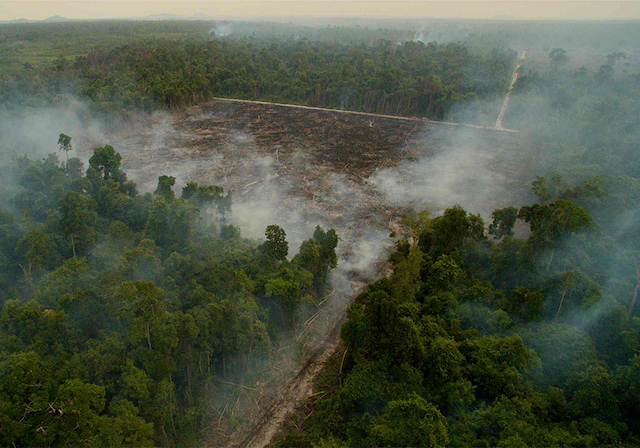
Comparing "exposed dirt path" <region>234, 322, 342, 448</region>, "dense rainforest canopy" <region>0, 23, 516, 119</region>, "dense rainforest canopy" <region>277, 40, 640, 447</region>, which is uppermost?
"dense rainforest canopy" <region>0, 23, 516, 119</region>

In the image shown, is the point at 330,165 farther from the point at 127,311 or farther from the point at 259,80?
the point at 259,80

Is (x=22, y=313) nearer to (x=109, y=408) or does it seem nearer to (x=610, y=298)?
(x=109, y=408)

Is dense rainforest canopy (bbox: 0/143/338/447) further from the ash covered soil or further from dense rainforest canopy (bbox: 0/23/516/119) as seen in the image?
dense rainforest canopy (bbox: 0/23/516/119)

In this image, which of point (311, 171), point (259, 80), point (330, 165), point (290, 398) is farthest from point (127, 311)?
point (259, 80)

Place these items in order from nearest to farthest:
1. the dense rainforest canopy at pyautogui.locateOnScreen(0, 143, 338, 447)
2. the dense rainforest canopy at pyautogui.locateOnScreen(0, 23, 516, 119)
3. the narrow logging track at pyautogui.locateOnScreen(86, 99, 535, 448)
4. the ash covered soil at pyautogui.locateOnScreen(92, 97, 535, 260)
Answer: the dense rainforest canopy at pyautogui.locateOnScreen(0, 143, 338, 447) → the narrow logging track at pyautogui.locateOnScreen(86, 99, 535, 448) → the ash covered soil at pyautogui.locateOnScreen(92, 97, 535, 260) → the dense rainforest canopy at pyautogui.locateOnScreen(0, 23, 516, 119)

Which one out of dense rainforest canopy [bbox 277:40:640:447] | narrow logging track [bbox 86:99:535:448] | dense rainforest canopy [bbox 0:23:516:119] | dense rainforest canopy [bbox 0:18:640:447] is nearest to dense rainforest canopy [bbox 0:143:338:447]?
dense rainforest canopy [bbox 0:18:640:447]

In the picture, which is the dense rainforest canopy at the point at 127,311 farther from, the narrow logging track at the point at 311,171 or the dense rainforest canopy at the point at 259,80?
the dense rainforest canopy at the point at 259,80

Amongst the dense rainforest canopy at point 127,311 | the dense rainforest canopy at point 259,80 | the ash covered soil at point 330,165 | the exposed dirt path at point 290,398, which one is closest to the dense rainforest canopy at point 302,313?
the dense rainforest canopy at point 127,311

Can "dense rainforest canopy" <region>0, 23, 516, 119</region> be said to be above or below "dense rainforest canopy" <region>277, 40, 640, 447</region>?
above
